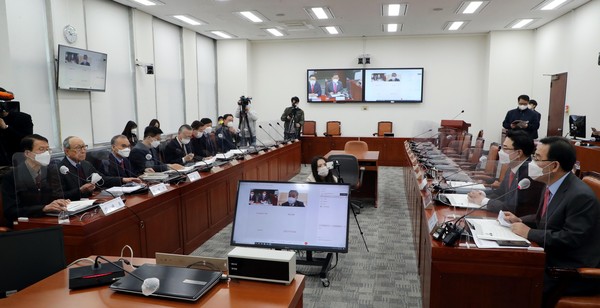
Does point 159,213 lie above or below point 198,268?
below

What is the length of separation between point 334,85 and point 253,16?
332cm

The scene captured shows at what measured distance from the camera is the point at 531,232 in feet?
6.32

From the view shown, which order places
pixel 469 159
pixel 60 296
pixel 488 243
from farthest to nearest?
1. pixel 469 159
2. pixel 488 243
3. pixel 60 296

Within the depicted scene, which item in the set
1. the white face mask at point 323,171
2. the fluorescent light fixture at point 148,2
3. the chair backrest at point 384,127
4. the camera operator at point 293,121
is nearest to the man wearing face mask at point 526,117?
the chair backrest at point 384,127

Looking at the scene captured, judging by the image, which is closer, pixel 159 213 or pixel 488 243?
pixel 488 243

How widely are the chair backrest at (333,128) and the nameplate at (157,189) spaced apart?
709 centimetres

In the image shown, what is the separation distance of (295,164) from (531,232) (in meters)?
6.04

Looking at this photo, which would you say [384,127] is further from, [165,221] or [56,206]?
[56,206]

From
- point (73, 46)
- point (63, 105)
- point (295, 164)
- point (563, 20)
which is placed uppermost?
point (563, 20)

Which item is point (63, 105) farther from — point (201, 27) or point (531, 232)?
point (531, 232)

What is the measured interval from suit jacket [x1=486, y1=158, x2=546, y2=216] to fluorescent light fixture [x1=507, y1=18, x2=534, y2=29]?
7.00 meters

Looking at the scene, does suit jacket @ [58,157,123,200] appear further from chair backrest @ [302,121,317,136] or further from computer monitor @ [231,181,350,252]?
chair backrest @ [302,121,317,136]

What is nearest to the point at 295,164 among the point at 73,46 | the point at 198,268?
the point at 73,46

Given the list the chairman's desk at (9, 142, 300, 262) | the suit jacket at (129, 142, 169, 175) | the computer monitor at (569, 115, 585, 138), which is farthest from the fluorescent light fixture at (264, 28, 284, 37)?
the computer monitor at (569, 115, 585, 138)
